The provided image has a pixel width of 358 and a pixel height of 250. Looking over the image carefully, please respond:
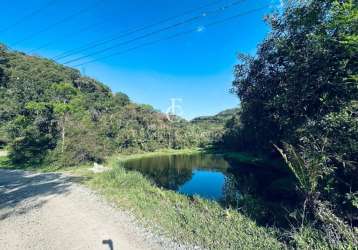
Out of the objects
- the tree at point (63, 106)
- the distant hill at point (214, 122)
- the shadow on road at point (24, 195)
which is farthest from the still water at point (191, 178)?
the distant hill at point (214, 122)

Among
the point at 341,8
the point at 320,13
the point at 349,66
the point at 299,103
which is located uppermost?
the point at 320,13

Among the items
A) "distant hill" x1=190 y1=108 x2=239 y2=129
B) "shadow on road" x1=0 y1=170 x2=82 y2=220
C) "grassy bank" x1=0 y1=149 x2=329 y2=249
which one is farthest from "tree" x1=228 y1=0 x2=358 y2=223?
"distant hill" x1=190 y1=108 x2=239 y2=129

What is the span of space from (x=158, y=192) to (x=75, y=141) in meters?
14.6

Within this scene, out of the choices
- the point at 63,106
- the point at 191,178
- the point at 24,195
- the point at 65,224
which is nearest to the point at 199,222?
the point at 65,224

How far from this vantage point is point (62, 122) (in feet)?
78.5

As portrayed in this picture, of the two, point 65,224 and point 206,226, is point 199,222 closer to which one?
point 206,226

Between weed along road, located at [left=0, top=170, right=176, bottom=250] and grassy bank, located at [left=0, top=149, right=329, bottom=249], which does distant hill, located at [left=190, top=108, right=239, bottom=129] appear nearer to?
grassy bank, located at [left=0, top=149, right=329, bottom=249]

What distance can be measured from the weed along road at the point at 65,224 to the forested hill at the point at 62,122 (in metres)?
12.7

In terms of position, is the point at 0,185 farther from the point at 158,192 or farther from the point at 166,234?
the point at 166,234

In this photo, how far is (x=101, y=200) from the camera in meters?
9.47

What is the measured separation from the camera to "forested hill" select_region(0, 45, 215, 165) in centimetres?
2286

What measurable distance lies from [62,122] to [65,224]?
64.5 feet

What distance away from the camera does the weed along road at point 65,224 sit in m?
5.48

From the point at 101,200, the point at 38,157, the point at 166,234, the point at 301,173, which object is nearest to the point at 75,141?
the point at 38,157
